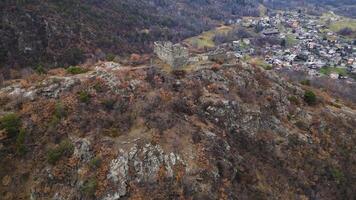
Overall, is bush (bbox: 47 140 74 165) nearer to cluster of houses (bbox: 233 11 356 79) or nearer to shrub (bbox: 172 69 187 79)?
shrub (bbox: 172 69 187 79)

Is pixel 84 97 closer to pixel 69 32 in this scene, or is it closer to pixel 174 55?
pixel 174 55

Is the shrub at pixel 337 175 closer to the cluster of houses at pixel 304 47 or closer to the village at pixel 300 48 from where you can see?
the village at pixel 300 48

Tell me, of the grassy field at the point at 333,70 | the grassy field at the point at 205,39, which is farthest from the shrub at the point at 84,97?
the grassy field at the point at 205,39

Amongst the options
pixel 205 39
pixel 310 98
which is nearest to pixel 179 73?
pixel 310 98

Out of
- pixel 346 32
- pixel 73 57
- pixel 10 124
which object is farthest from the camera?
pixel 346 32

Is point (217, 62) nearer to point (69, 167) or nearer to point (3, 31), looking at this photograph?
point (69, 167)

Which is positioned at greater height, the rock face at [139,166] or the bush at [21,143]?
the bush at [21,143]
